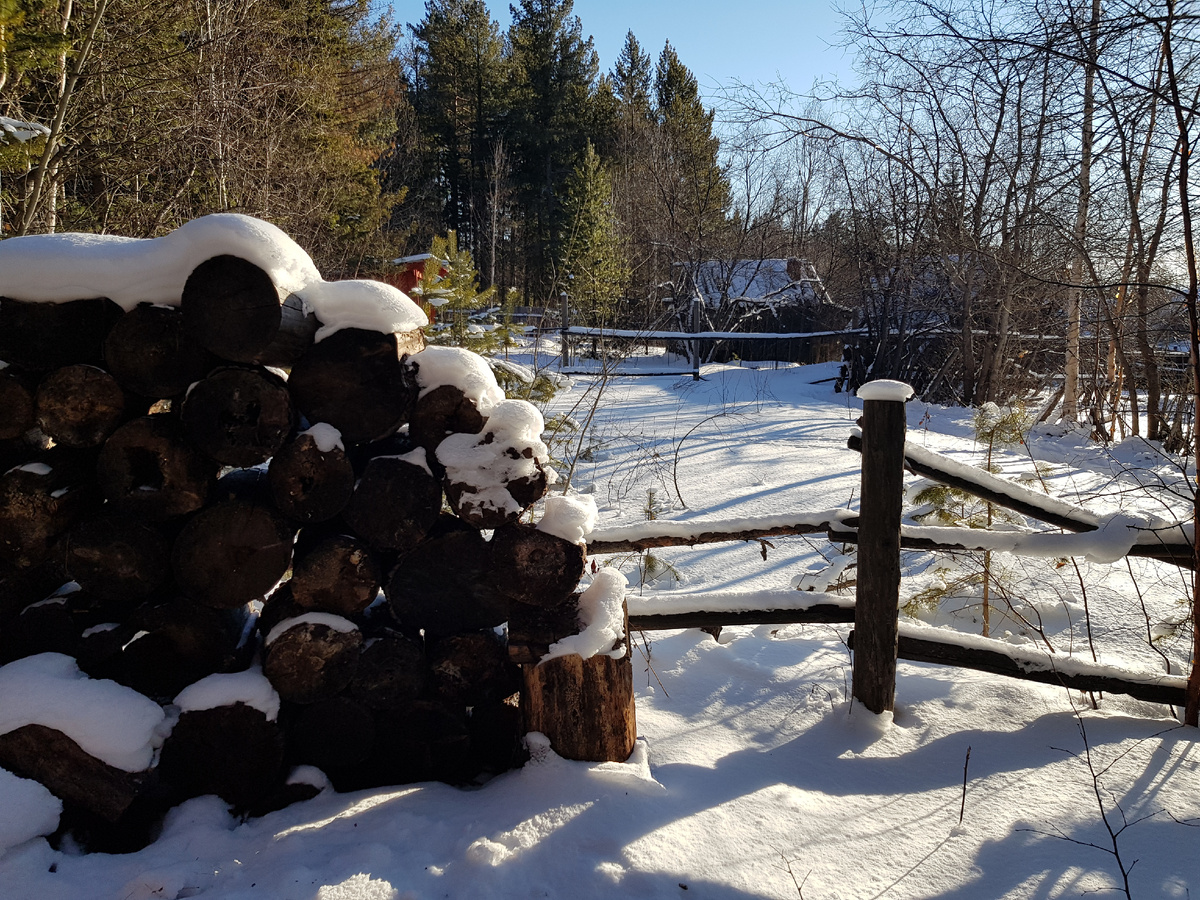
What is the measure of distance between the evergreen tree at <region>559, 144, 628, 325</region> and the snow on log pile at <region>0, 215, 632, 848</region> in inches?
783

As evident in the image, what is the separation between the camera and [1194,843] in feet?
6.77

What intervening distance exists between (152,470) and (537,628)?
131 cm

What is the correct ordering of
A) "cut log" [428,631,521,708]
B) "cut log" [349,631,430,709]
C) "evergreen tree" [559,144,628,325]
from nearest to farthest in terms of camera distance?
"cut log" [349,631,430,709] → "cut log" [428,631,521,708] → "evergreen tree" [559,144,628,325]

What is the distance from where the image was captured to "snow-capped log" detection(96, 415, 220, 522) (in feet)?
6.79

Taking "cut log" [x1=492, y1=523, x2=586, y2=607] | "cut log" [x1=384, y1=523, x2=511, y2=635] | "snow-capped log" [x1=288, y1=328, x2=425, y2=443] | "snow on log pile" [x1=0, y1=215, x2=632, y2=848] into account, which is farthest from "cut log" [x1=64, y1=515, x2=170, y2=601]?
"cut log" [x1=492, y1=523, x2=586, y2=607]

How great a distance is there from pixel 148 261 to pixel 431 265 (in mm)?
4424

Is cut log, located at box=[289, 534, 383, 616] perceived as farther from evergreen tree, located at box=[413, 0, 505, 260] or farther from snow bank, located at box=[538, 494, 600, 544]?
evergreen tree, located at box=[413, 0, 505, 260]

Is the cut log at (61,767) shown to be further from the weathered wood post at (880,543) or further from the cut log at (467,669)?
the weathered wood post at (880,543)

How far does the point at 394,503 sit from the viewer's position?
2270mm

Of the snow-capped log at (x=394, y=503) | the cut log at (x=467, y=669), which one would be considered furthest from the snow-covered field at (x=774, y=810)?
the snow-capped log at (x=394, y=503)

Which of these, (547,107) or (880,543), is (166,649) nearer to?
(880,543)

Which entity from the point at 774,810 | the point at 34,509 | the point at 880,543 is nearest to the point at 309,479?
the point at 34,509

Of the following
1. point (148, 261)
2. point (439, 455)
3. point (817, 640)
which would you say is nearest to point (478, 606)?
point (439, 455)

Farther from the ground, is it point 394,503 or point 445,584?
point 394,503
